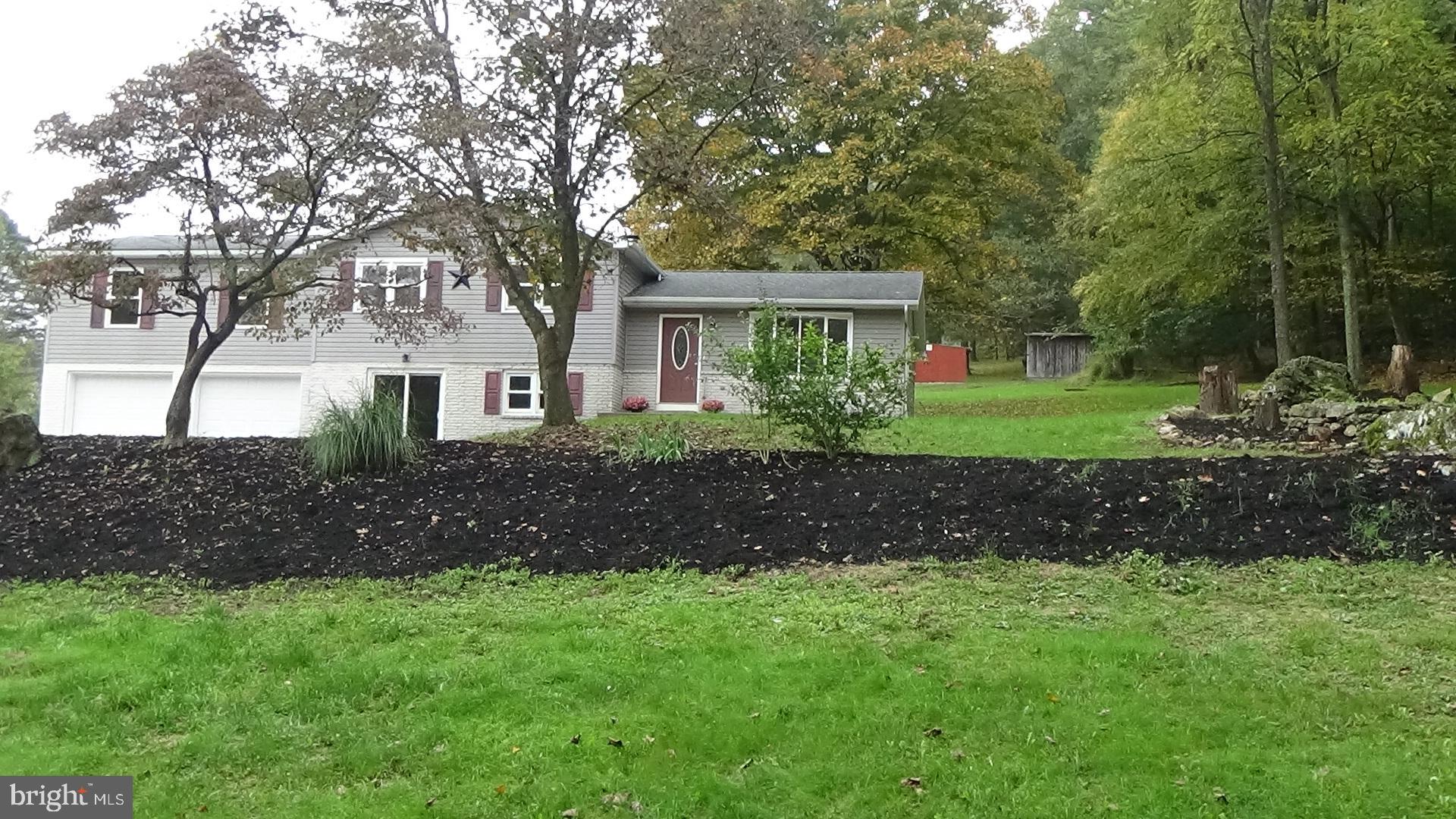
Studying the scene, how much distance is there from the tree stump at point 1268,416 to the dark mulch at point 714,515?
3846 mm

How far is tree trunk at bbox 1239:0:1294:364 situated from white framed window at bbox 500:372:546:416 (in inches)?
501

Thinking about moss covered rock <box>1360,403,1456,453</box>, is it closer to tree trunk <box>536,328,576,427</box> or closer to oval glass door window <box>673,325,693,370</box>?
tree trunk <box>536,328,576,427</box>

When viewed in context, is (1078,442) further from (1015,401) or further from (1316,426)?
(1015,401)

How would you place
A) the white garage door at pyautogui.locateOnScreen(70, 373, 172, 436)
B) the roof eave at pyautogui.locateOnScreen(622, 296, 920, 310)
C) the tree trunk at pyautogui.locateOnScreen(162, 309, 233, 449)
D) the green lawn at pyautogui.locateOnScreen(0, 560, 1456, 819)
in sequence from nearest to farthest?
the green lawn at pyautogui.locateOnScreen(0, 560, 1456, 819) → the tree trunk at pyautogui.locateOnScreen(162, 309, 233, 449) → the roof eave at pyautogui.locateOnScreen(622, 296, 920, 310) → the white garage door at pyautogui.locateOnScreen(70, 373, 172, 436)

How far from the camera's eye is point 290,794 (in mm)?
3355

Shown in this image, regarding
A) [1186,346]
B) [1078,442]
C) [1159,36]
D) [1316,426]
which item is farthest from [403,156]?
[1186,346]

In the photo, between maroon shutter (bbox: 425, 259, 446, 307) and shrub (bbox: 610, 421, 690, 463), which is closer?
shrub (bbox: 610, 421, 690, 463)

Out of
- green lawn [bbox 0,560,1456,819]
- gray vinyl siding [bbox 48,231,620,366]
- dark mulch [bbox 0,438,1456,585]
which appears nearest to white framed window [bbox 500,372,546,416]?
gray vinyl siding [bbox 48,231,620,366]

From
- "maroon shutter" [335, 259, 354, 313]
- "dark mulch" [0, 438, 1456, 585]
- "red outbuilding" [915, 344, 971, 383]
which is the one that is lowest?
"dark mulch" [0, 438, 1456, 585]

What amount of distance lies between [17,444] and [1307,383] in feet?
46.9

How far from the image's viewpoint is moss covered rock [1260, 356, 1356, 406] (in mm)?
11852

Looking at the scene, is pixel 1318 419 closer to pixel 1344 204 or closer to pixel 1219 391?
pixel 1219 391

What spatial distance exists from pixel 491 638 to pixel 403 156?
23.8 feet

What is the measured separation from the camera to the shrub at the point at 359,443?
8602mm
